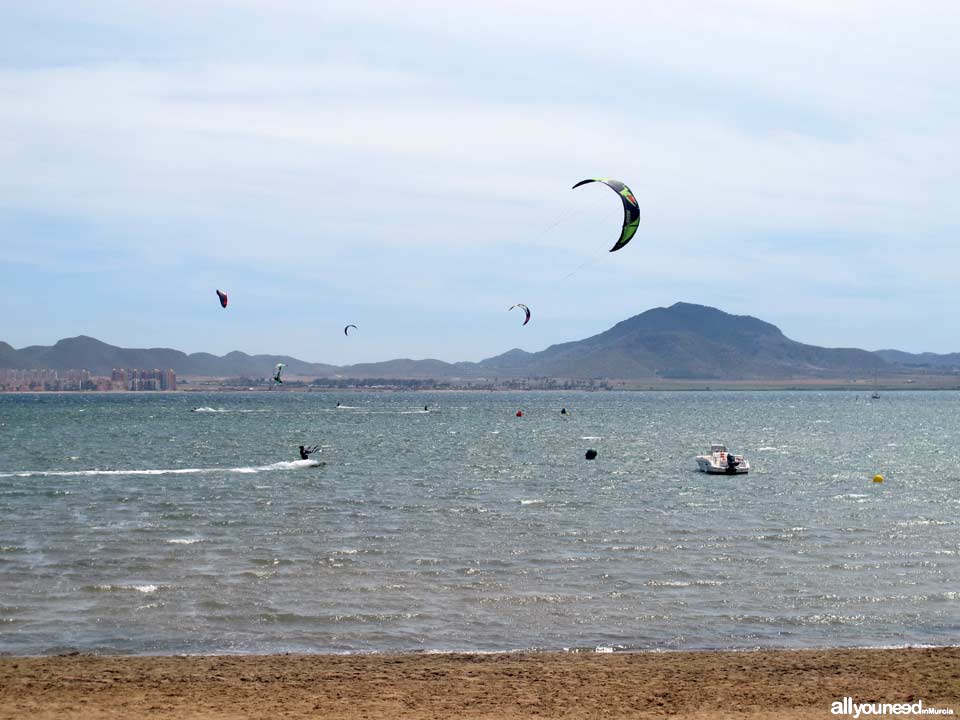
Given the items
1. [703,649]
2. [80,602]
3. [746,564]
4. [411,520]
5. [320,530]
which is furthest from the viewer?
[411,520]

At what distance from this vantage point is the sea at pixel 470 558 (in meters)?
15.7

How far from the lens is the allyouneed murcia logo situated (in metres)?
11.1

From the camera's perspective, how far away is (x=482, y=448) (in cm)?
6047

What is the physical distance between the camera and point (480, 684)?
1253 cm

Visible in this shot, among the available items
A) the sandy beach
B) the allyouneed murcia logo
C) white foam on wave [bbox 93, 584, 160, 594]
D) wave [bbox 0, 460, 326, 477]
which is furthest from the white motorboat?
the allyouneed murcia logo

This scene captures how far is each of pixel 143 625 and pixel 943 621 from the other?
12.4m

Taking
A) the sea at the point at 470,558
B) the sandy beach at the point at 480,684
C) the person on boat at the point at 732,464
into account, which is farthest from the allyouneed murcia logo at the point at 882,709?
the person on boat at the point at 732,464

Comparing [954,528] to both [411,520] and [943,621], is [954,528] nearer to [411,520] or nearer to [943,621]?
[943,621]

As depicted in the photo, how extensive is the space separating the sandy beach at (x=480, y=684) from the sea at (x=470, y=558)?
3.35 ft

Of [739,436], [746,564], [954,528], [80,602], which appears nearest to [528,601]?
[746,564]

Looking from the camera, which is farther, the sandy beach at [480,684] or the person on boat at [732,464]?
the person on boat at [732,464]

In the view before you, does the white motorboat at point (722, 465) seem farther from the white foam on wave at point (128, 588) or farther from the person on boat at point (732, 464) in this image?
the white foam on wave at point (128, 588)

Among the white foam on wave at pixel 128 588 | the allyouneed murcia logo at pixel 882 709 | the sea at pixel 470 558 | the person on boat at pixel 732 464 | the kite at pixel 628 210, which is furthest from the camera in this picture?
the person on boat at pixel 732 464

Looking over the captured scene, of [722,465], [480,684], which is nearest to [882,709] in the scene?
[480,684]
